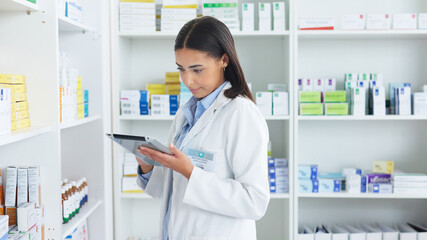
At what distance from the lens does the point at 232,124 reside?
69.5 inches

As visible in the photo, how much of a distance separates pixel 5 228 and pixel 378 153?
285 centimetres

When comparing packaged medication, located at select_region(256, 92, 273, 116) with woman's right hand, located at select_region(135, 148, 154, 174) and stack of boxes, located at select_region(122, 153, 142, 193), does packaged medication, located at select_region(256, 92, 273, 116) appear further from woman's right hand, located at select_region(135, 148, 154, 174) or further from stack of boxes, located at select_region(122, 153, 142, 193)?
woman's right hand, located at select_region(135, 148, 154, 174)

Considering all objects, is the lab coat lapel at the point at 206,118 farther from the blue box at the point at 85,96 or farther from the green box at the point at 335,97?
the green box at the point at 335,97

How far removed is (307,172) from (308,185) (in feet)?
0.30

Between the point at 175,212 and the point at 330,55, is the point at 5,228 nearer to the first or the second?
the point at 175,212

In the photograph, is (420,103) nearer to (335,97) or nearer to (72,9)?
(335,97)

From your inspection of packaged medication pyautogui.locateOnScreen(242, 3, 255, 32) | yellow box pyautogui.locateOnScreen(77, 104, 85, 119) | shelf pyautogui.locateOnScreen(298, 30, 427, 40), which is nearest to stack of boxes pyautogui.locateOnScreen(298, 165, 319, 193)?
shelf pyautogui.locateOnScreen(298, 30, 427, 40)

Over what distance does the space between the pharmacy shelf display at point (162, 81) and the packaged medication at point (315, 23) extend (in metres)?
0.14

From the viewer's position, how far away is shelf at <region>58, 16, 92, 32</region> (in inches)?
93.8

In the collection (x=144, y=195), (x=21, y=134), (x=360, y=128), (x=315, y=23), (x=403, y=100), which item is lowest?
(x=144, y=195)

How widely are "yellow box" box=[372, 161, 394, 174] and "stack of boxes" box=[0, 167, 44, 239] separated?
2.38 metres

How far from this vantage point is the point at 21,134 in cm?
181

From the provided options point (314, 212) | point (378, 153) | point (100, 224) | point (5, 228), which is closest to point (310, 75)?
point (378, 153)

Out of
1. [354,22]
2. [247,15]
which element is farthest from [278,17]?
[354,22]
